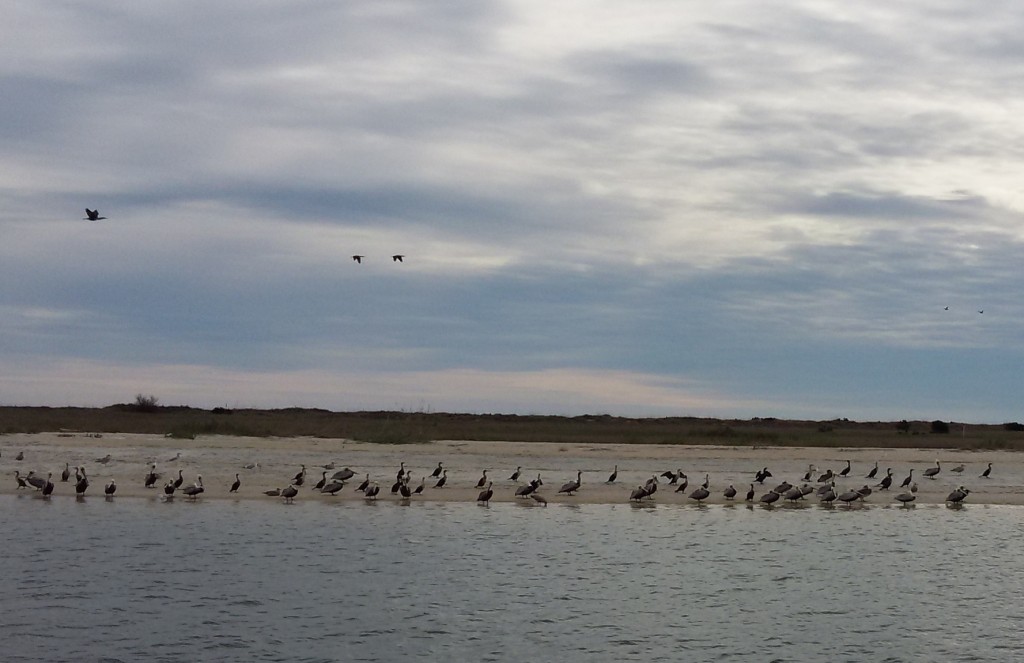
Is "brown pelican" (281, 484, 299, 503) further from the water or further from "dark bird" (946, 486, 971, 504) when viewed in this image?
"dark bird" (946, 486, 971, 504)

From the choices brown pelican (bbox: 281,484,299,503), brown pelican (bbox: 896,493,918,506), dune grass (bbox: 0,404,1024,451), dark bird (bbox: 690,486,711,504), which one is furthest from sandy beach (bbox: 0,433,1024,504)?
dune grass (bbox: 0,404,1024,451)

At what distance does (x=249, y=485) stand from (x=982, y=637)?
21512mm

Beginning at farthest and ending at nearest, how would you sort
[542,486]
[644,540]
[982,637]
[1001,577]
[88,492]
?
[542,486]
[88,492]
[644,540]
[1001,577]
[982,637]

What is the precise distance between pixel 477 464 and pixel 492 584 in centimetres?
2078

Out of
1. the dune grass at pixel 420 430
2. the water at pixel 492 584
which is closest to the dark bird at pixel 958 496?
the water at pixel 492 584

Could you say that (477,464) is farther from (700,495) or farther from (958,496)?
(958,496)

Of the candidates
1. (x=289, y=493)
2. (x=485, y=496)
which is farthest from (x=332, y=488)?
(x=485, y=496)

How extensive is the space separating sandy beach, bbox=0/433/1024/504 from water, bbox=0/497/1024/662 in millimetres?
3330

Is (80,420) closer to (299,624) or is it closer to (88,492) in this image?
(88,492)

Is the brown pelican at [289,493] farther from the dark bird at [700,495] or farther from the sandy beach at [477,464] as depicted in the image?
the dark bird at [700,495]

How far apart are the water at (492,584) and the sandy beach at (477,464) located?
3.33 m

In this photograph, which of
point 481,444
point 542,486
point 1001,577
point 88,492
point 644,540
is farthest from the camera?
point 481,444

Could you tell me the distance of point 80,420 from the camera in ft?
201

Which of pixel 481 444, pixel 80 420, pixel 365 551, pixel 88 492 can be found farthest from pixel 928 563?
pixel 80 420
